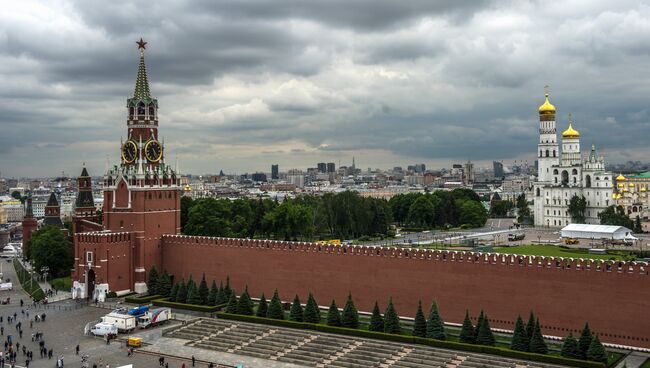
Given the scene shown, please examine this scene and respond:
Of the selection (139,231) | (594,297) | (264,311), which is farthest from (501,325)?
(139,231)

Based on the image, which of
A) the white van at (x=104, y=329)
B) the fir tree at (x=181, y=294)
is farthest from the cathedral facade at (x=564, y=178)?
the white van at (x=104, y=329)

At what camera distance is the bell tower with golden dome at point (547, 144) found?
90938mm

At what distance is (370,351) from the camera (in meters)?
32.5

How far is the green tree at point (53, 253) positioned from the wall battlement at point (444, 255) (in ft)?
51.4

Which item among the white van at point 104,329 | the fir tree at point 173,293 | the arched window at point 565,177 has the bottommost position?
the white van at point 104,329

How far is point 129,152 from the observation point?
163ft

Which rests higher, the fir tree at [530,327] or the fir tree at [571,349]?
the fir tree at [530,327]

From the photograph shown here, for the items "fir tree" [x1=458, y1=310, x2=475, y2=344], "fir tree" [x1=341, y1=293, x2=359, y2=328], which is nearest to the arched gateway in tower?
"fir tree" [x1=341, y1=293, x2=359, y2=328]

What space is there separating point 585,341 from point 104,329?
84.8 ft

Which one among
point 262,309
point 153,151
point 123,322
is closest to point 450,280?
point 262,309

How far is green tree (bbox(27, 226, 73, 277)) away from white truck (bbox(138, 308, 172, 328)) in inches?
901

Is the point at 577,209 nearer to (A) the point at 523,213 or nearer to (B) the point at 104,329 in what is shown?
(A) the point at 523,213

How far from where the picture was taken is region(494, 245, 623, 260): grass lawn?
54562mm

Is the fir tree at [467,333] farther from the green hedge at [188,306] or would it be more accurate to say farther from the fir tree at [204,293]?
the fir tree at [204,293]
